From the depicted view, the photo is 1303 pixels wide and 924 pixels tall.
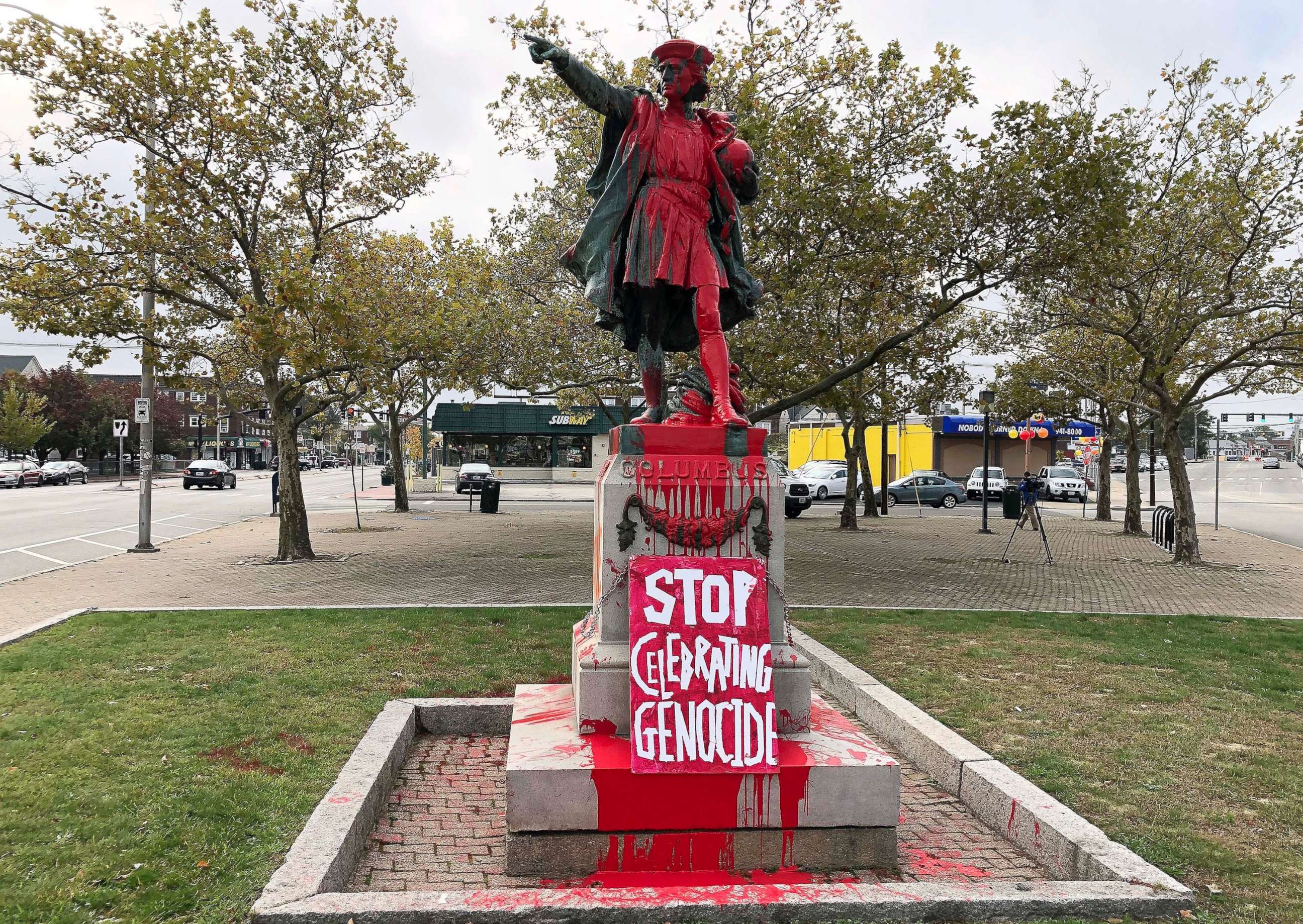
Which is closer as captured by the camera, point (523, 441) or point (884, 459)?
point (884, 459)

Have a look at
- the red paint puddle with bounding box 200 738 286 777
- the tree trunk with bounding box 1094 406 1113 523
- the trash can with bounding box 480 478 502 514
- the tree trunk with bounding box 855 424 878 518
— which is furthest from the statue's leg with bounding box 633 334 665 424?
the trash can with bounding box 480 478 502 514

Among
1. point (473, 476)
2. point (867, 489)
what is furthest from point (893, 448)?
point (473, 476)

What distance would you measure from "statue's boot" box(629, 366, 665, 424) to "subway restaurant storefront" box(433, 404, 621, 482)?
1700 inches

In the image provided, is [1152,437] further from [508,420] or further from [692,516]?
[508,420]

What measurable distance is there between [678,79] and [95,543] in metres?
16.9

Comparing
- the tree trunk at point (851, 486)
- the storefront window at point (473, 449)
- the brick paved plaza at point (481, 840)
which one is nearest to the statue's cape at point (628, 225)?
the brick paved plaza at point (481, 840)

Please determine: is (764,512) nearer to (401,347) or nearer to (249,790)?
(249,790)

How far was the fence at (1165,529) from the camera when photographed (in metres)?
16.9

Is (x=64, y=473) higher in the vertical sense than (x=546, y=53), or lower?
lower

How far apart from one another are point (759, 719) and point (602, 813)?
2.39 ft

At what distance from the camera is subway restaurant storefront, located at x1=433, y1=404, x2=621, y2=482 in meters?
49.0

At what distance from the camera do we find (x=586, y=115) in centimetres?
1469

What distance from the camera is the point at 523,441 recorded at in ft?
167

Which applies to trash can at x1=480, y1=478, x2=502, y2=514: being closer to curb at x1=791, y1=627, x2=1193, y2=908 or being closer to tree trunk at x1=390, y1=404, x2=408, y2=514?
tree trunk at x1=390, y1=404, x2=408, y2=514
